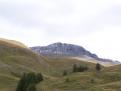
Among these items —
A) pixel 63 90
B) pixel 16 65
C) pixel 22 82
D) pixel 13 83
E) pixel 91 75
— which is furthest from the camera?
pixel 16 65

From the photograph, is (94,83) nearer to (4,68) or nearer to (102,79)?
(102,79)

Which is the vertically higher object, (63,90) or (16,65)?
(16,65)

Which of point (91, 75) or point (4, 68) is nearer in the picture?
point (91, 75)

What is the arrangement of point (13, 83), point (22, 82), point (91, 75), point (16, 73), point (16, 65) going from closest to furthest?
point (22, 82) → point (91, 75) → point (13, 83) → point (16, 73) → point (16, 65)

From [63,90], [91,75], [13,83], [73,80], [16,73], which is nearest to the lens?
[63,90]

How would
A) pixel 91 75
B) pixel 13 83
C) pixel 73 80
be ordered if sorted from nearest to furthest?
1. pixel 73 80
2. pixel 91 75
3. pixel 13 83

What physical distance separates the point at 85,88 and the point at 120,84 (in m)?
8.02

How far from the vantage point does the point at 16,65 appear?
195375 mm

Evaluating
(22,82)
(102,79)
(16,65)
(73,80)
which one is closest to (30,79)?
(22,82)

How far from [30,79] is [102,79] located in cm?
1896

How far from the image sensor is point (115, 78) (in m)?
98.9

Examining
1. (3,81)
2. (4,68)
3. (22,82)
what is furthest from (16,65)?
(22,82)

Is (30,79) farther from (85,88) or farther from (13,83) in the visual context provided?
(13,83)

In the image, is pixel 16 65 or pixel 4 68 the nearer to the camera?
pixel 4 68
